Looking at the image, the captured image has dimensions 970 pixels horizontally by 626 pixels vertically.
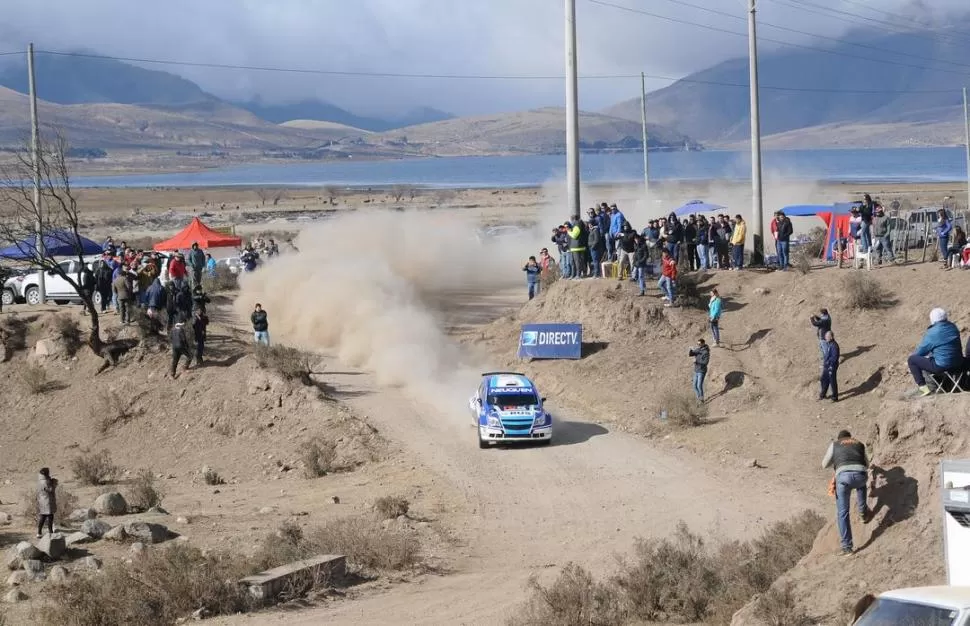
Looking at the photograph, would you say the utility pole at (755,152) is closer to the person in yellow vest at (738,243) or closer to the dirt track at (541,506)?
the person in yellow vest at (738,243)

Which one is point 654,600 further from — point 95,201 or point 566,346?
point 95,201

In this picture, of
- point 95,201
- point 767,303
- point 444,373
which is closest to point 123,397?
point 444,373

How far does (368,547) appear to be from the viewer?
725 inches

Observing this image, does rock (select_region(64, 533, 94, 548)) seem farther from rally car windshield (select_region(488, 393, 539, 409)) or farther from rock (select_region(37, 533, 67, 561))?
rally car windshield (select_region(488, 393, 539, 409))

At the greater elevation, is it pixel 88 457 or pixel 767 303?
pixel 767 303

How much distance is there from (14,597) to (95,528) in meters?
3.51

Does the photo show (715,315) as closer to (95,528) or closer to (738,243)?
(738,243)

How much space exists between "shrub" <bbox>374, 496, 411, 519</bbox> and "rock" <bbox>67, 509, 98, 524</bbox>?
516cm

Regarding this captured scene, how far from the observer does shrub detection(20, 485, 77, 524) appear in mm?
22203

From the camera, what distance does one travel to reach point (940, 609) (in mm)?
9656

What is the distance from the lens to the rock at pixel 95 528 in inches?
791

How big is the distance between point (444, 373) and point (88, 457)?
9.65 metres

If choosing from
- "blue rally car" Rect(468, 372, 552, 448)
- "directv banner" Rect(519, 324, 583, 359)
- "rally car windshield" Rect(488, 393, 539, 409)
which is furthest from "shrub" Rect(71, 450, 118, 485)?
"directv banner" Rect(519, 324, 583, 359)

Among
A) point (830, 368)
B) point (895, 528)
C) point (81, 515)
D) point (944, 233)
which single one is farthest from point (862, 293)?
point (81, 515)
